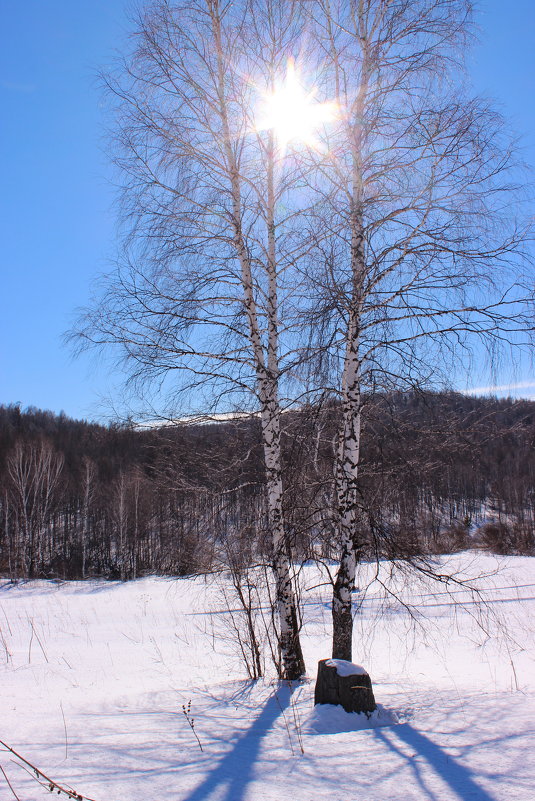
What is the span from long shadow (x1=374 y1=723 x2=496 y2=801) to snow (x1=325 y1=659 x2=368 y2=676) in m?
0.59

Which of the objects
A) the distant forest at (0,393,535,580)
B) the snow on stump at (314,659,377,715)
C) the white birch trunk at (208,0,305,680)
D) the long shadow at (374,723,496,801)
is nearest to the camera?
the long shadow at (374,723,496,801)

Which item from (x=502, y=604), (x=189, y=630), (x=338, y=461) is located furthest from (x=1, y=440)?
(x=338, y=461)

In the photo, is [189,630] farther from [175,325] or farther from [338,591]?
[175,325]

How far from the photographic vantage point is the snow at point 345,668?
16.9 ft

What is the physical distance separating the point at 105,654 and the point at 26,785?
7.52 m

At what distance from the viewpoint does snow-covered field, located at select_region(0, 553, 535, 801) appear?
3277mm

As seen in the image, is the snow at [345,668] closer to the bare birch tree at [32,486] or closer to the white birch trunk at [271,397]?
the white birch trunk at [271,397]

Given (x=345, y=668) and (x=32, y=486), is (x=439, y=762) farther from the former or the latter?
(x=32, y=486)

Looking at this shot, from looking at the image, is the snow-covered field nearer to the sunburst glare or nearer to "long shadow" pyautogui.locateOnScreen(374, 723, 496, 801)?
"long shadow" pyautogui.locateOnScreen(374, 723, 496, 801)

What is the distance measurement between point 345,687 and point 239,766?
178 centimetres

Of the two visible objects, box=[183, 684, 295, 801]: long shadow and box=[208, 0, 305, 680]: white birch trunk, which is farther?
box=[208, 0, 305, 680]: white birch trunk

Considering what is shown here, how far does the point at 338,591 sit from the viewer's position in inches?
229

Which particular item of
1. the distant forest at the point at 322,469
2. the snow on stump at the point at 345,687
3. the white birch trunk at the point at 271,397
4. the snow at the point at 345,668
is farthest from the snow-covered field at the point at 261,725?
the distant forest at the point at 322,469

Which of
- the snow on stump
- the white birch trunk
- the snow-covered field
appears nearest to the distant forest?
the white birch trunk
